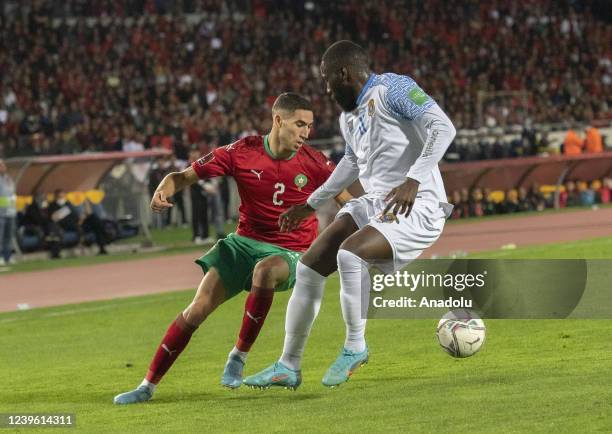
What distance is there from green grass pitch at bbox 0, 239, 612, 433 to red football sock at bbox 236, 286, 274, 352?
33 cm

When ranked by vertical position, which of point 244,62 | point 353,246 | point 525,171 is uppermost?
point 353,246

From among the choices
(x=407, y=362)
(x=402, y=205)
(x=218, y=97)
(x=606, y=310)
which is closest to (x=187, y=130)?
(x=218, y=97)

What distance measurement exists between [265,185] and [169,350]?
1.29 metres

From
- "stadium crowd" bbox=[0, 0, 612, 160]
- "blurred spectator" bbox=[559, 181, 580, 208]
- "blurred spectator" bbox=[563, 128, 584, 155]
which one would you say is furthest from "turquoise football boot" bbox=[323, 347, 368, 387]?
"blurred spectator" bbox=[563, 128, 584, 155]

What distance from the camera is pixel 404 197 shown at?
310 inches

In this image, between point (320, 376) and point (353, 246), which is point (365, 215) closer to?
point (353, 246)

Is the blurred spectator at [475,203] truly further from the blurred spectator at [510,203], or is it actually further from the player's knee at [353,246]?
the player's knee at [353,246]

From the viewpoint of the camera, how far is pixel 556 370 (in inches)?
354

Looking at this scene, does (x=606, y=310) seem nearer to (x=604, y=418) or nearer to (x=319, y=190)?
(x=319, y=190)

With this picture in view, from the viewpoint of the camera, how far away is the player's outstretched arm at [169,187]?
843cm

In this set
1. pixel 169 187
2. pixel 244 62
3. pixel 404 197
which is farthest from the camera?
pixel 244 62

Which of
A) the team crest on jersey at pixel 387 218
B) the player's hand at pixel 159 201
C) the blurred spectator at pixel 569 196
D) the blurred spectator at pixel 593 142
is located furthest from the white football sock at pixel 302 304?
the blurred spectator at pixel 593 142

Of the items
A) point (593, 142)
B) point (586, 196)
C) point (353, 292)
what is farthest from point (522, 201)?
point (353, 292)

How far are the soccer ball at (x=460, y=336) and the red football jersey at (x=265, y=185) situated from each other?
3.56ft
